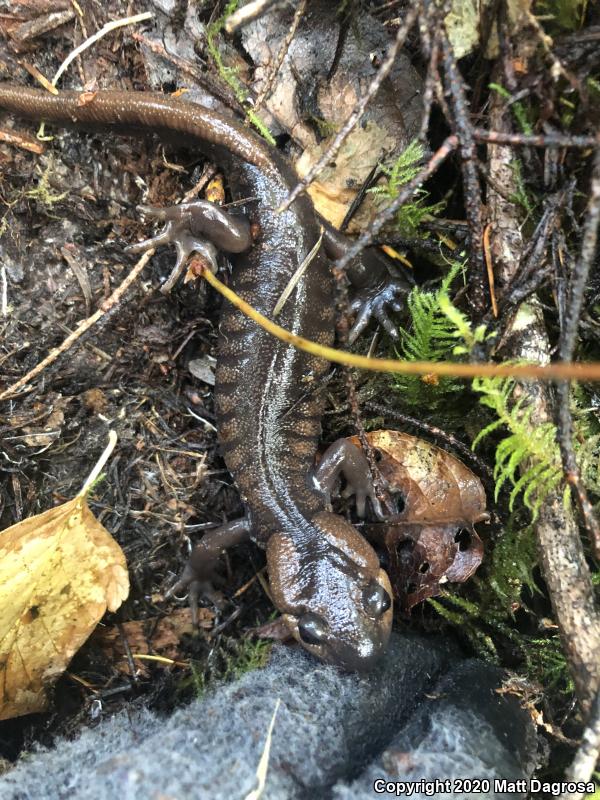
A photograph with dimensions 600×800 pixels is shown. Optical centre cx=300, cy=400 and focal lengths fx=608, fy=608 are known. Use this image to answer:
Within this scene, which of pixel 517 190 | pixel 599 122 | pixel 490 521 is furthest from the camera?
pixel 490 521

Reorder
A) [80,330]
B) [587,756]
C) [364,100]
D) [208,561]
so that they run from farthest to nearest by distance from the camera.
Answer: [208,561] < [80,330] < [364,100] < [587,756]

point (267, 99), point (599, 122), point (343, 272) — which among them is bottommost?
point (343, 272)

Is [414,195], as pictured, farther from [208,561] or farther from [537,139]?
[208,561]

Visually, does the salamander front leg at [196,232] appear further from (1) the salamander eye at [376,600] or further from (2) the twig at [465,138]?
(1) the salamander eye at [376,600]

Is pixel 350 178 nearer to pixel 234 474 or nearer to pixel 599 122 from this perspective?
pixel 599 122

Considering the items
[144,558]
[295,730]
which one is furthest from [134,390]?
[295,730]

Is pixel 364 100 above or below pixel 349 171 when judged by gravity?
above

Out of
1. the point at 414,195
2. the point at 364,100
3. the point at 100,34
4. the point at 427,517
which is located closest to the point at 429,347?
the point at 414,195
